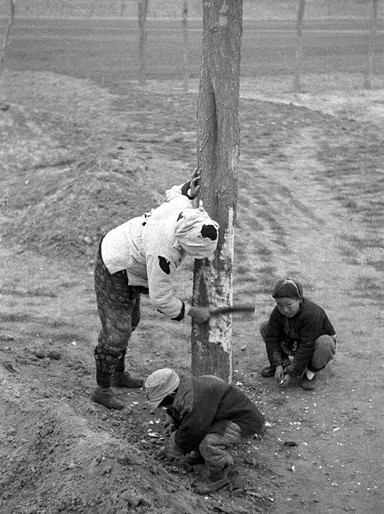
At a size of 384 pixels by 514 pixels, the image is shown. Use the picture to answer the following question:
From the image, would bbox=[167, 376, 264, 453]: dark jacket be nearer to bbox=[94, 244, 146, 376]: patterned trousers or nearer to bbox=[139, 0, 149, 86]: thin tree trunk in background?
bbox=[94, 244, 146, 376]: patterned trousers

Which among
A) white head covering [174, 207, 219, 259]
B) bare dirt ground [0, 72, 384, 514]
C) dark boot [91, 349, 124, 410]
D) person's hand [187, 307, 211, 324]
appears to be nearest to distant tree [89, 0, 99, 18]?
bare dirt ground [0, 72, 384, 514]

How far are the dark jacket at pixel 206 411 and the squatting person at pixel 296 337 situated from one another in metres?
1.11

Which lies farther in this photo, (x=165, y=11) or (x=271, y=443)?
(x=165, y=11)

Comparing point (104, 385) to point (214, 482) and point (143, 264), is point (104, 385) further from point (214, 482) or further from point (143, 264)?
point (214, 482)

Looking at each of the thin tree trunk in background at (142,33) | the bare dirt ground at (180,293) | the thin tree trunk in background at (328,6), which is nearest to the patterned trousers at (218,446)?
the bare dirt ground at (180,293)

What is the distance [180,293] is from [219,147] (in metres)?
3.10

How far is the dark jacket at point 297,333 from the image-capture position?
7.19m

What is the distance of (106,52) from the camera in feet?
87.4

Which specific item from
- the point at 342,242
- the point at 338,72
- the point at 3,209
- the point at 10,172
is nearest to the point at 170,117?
the point at 10,172

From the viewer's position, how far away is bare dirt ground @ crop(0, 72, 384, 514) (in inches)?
229

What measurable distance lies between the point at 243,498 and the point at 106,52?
22022 mm

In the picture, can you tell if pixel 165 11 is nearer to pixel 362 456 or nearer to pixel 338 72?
pixel 338 72

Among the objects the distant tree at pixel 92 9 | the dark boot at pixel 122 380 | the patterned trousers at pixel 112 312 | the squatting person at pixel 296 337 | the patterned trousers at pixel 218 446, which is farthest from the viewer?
the distant tree at pixel 92 9

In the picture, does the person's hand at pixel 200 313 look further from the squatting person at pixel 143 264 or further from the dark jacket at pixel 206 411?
the dark jacket at pixel 206 411
